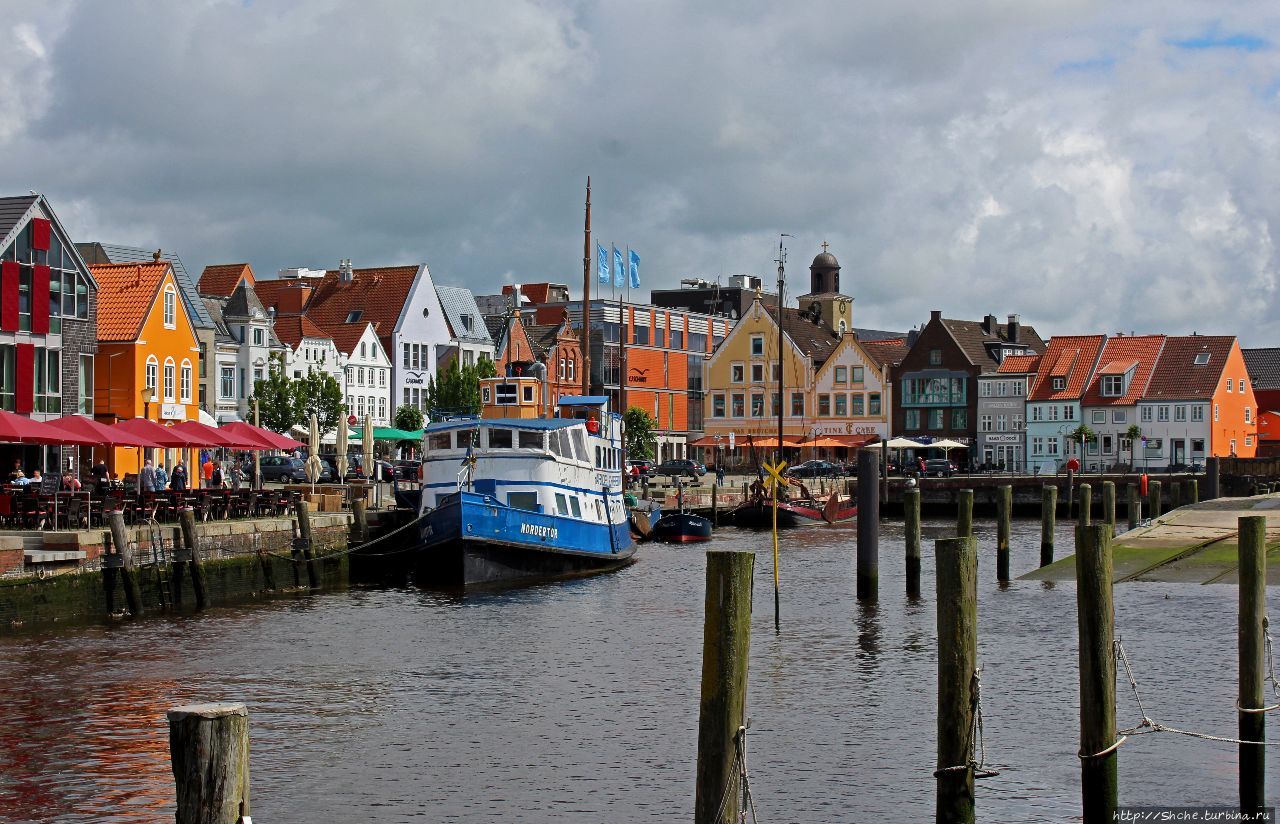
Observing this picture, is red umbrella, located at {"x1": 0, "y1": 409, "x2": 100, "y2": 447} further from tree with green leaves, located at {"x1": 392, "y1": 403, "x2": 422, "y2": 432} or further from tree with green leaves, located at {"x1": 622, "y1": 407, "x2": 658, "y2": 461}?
tree with green leaves, located at {"x1": 622, "y1": 407, "x2": 658, "y2": 461}

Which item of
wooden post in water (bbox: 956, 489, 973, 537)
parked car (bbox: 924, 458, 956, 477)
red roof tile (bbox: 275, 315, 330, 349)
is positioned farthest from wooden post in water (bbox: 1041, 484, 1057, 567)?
red roof tile (bbox: 275, 315, 330, 349)

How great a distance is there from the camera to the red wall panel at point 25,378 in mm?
55500

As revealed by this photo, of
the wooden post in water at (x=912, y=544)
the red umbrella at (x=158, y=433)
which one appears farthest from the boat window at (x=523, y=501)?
the wooden post in water at (x=912, y=544)

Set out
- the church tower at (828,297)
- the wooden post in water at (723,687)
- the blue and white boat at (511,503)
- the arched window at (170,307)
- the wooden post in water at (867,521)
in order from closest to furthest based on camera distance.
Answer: the wooden post in water at (723,687), the wooden post in water at (867,521), the blue and white boat at (511,503), the arched window at (170,307), the church tower at (828,297)

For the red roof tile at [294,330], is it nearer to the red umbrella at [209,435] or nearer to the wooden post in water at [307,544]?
the red umbrella at [209,435]

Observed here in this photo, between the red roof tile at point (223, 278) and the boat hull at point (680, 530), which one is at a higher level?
the red roof tile at point (223, 278)

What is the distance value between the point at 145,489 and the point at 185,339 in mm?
30051

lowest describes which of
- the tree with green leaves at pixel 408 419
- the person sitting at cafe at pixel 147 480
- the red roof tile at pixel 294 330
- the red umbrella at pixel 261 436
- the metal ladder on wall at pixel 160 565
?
the metal ladder on wall at pixel 160 565

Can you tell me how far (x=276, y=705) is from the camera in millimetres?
25094

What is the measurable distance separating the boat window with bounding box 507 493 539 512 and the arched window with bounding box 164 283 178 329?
29.7 meters

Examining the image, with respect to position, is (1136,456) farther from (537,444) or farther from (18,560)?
(18,560)

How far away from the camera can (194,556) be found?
3697cm

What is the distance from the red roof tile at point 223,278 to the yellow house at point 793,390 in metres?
37.6

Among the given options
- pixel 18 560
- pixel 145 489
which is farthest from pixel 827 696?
pixel 145 489
